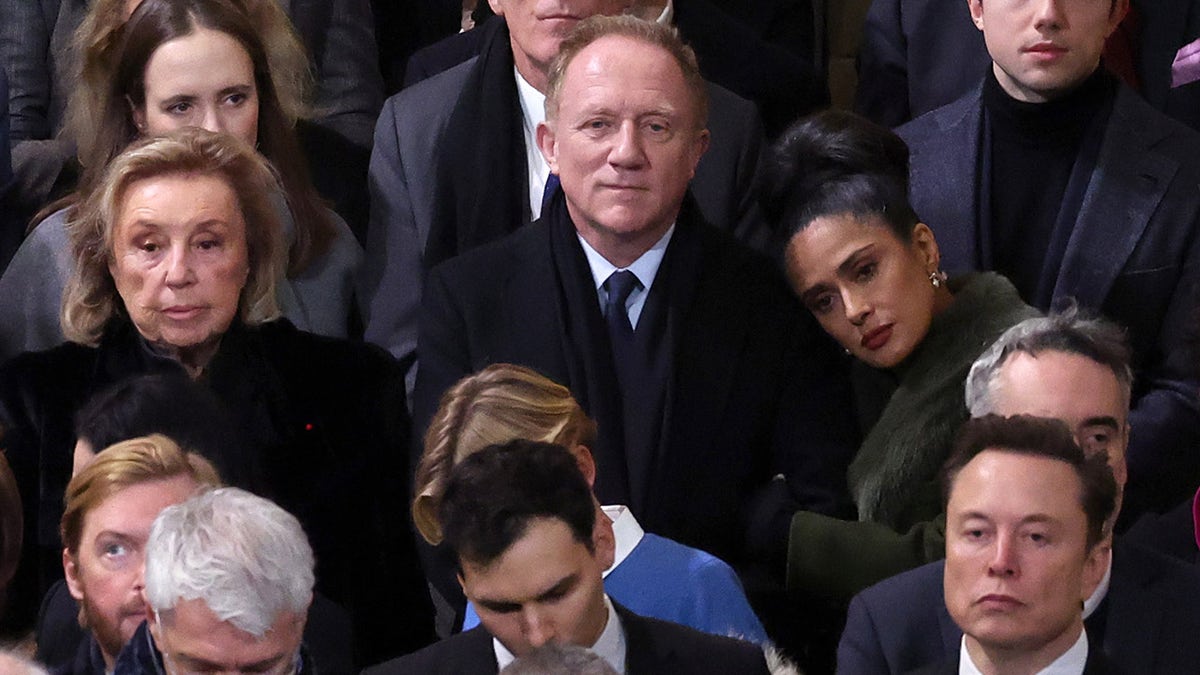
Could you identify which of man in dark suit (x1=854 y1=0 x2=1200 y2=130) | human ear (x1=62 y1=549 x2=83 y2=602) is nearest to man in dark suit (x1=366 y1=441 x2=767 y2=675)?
human ear (x1=62 y1=549 x2=83 y2=602)

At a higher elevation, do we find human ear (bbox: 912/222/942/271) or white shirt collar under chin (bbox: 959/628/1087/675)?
human ear (bbox: 912/222/942/271)

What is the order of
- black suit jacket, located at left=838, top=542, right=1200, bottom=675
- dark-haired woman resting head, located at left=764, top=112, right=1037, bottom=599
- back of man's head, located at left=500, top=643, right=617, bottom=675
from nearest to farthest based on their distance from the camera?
back of man's head, located at left=500, top=643, right=617, bottom=675, black suit jacket, located at left=838, top=542, right=1200, bottom=675, dark-haired woman resting head, located at left=764, top=112, right=1037, bottom=599

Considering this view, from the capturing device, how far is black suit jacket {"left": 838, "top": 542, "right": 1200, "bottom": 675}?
Result: 11.1 ft

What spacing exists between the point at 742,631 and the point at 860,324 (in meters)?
0.68

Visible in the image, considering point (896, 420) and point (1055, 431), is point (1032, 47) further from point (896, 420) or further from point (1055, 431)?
point (1055, 431)

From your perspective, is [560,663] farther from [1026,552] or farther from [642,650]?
[1026,552]

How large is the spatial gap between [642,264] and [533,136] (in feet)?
2.01

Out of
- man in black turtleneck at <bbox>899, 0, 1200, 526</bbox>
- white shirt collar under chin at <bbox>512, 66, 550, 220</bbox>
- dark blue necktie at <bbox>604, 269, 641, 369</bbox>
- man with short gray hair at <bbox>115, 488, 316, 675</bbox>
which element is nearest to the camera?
man with short gray hair at <bbox>115, 488, 316, 675</bbox>

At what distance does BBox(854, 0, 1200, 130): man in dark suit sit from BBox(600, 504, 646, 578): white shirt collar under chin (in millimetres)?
1533

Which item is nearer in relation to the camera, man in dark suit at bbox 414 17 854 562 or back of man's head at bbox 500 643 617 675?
back of man's head at bbox 500 643 617 675

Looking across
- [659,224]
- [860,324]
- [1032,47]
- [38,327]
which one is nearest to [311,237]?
[38,327]

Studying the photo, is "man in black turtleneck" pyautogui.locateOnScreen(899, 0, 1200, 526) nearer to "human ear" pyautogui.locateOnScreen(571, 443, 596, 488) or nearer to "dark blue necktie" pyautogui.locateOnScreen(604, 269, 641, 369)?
"dark blue necktie" pyautogui.locateOnScreen(604, 269, 641, 369)

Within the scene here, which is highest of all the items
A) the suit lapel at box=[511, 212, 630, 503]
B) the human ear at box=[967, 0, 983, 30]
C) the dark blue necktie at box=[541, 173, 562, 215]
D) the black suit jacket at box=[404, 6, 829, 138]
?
the human ear at box=[967, 0, 983, 30]

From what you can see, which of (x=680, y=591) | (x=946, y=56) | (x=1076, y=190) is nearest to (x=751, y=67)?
(x=946, y=56)
